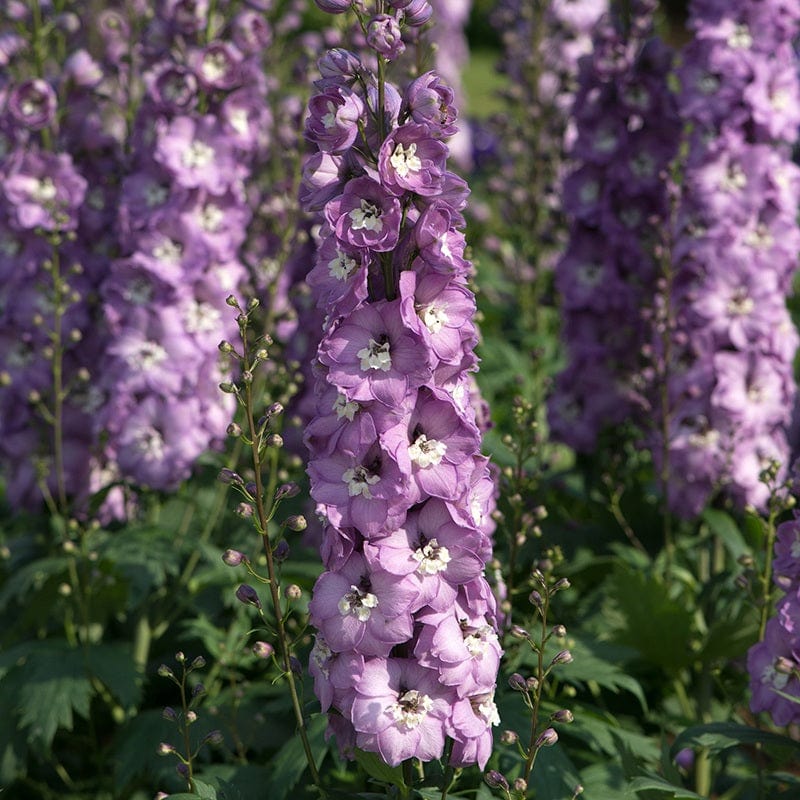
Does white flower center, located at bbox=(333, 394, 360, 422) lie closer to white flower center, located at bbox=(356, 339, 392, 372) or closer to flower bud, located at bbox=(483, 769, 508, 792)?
white flower center, located at bbox=(356, 339, 392, 372)

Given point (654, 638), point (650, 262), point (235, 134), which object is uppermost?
point (235, 134)

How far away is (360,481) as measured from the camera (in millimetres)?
2387

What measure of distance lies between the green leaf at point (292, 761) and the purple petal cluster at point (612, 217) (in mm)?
1880

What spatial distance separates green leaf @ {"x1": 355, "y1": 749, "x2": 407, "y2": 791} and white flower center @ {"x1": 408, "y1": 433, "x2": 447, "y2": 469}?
0.63 m

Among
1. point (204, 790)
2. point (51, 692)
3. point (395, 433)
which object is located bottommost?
point (51, 692)

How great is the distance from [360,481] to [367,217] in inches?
20.9

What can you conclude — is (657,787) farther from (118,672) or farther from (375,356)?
(118,672)

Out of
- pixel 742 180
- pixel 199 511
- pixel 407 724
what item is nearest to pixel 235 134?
pixel 199 511

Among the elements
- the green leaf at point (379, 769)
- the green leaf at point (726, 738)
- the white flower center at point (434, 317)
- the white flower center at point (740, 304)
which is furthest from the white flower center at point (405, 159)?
the white flower center at point (740, 304)

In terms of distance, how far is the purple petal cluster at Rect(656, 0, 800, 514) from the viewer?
432cm

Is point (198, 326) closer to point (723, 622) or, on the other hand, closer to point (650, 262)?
point (650, 262)

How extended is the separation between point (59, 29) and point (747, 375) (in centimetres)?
292

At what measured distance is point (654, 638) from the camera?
150 inches

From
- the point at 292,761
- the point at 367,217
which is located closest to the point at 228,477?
the point at 367,217
